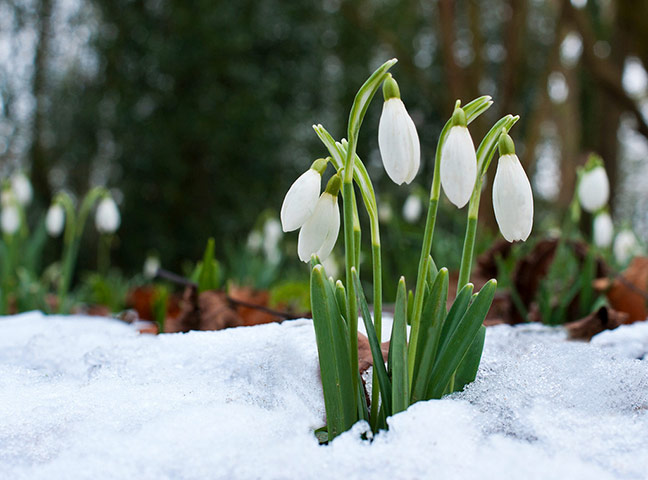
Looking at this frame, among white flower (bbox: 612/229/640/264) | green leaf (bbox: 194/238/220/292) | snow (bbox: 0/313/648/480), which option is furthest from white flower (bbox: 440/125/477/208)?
white flower (bbox: 612/229/640/264)

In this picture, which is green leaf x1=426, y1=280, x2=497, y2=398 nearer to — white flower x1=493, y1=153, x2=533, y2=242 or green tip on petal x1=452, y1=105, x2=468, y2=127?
white flower x1=493, y1=153, x2=533, y2=242

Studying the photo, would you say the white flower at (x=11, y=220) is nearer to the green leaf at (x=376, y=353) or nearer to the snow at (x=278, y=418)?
the snow at (x=278, y=418)

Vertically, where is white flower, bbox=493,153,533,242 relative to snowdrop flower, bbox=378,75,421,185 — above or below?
below

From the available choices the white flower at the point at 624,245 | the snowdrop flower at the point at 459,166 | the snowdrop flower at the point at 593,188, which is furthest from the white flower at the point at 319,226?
the white flower at the point at 624,245

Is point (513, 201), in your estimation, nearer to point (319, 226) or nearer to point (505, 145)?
point (505, 145)

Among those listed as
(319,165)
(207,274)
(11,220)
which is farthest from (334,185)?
(11,220)

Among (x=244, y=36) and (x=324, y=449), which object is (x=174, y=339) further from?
(x=244, y=36)
